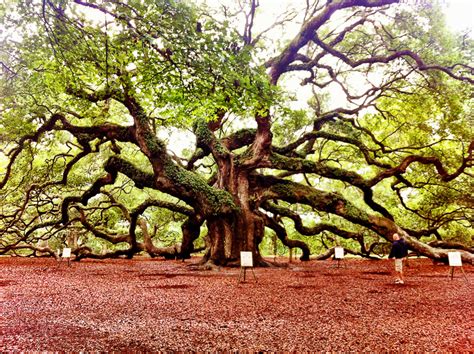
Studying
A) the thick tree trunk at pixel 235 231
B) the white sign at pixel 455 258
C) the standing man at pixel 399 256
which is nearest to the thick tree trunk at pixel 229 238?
the thick tree trunk at pixel 235 231

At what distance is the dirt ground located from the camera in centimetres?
361

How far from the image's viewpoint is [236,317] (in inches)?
190

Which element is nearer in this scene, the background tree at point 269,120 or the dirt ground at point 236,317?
the dirt ground at point 236,317

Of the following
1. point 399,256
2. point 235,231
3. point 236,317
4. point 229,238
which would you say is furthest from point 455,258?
point 236,317

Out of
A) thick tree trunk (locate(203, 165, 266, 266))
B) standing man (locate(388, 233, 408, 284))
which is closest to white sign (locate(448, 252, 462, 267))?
standing man (locate(388, 233, 408, 284))

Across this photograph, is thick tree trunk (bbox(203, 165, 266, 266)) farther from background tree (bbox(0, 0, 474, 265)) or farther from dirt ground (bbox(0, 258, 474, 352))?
dirt ground (bbox(0, 258, 474, 352))

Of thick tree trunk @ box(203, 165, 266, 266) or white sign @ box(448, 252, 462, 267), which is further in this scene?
thick tree trunk @ box(203, 165, 266, 266)

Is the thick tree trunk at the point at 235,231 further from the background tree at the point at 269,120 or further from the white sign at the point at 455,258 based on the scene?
the white sign at the point at 455,258

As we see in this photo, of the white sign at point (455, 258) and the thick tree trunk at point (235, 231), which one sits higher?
the thick tree trunk at point (235, 231)

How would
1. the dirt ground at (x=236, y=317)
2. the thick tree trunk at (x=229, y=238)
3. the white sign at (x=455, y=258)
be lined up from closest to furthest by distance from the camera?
1. the dirt ground at (x=236, y=317)
2. the white sign at (x=455, y=258)
3. the thick tree trunk at (x=229, y=238)

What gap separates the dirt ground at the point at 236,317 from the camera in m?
3.61

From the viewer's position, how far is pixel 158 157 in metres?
12.4

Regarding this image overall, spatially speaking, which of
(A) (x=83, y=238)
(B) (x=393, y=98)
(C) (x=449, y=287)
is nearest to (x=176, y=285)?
(C) (x=449, y=287)

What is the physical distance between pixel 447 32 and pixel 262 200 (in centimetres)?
832
